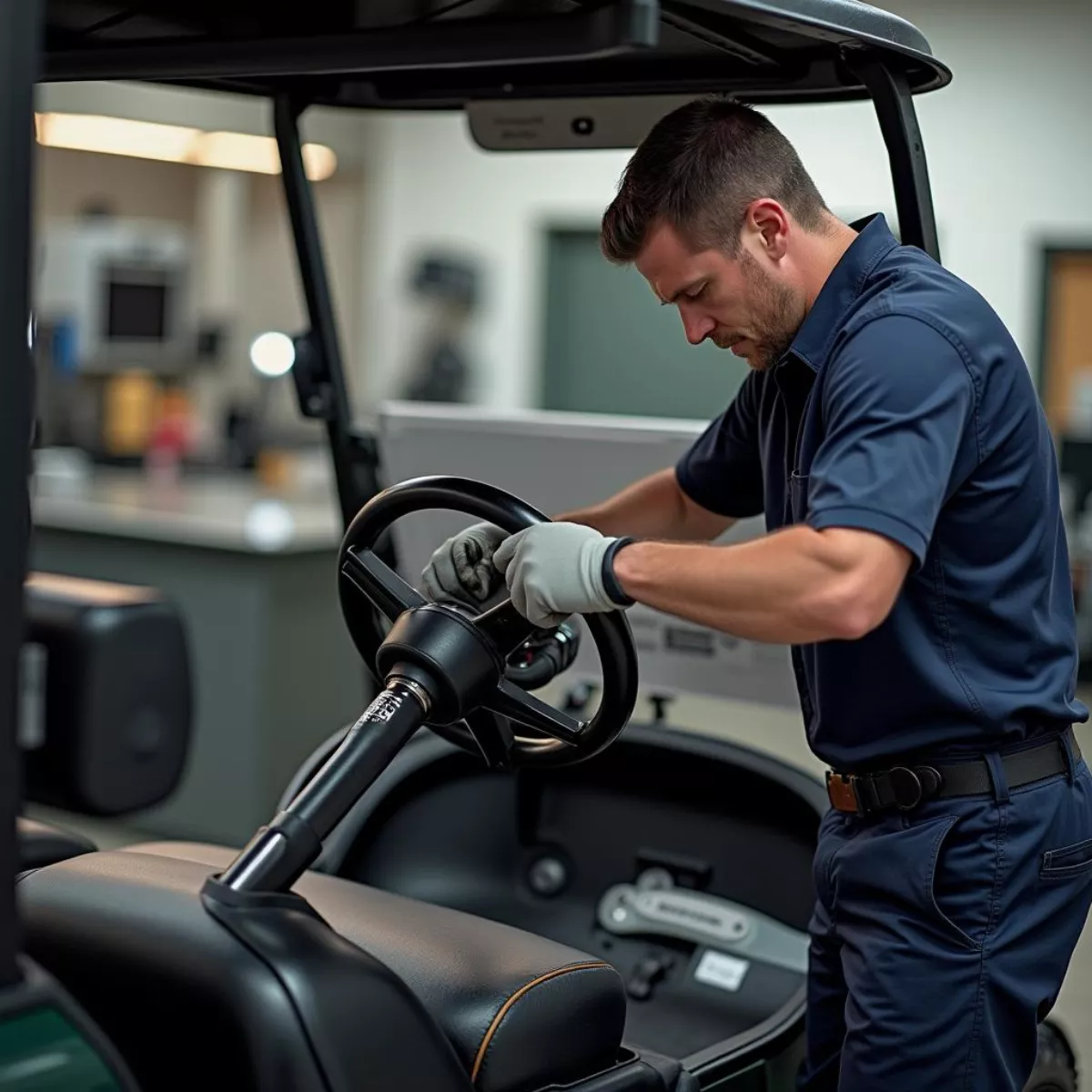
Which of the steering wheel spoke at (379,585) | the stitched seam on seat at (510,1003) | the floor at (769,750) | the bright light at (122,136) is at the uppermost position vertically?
the bright light at (122,136)

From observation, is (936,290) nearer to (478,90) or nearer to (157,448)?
(478,90)

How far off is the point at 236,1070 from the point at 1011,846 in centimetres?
81

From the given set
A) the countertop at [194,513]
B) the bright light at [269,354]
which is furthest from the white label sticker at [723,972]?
the bright light at [269,354]

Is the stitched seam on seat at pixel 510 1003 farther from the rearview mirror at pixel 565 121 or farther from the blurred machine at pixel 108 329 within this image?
the blurred machine at pixel 108 329

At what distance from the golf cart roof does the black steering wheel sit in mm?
433

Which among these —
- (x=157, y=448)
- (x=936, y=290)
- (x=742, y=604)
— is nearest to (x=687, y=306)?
(x=936, y=290)

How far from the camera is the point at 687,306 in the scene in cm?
171

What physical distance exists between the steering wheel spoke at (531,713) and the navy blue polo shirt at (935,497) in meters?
0.26

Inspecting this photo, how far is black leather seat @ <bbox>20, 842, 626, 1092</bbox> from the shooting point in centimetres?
135

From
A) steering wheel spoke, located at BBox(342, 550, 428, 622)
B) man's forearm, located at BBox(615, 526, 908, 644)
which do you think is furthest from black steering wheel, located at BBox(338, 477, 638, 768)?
man's forearm, located at BBox(615, 526, 908, 644)

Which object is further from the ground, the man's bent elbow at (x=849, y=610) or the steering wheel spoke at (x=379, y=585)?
the man's bent elbow at (x=849, y=610)

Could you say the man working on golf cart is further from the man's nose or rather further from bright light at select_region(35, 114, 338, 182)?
bright light at select_region(35, 114, 338, 182)

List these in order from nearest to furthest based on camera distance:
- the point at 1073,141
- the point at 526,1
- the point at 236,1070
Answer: the point at 236,1070 < the point at 526,1 < the point at 1073,141

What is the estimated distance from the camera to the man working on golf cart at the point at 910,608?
1.59 m
